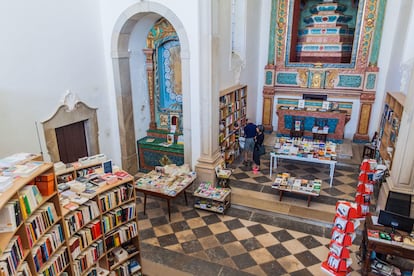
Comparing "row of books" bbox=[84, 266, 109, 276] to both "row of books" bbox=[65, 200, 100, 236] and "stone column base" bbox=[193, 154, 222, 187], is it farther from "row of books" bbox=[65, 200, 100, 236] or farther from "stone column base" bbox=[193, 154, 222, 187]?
"stone column base" bbox=[193, 154, 222, 187]

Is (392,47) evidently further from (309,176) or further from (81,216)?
(81,216)

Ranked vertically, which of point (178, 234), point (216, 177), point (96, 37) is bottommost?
point (178, 234)

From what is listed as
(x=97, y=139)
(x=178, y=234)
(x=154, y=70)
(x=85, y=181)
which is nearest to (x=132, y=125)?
(x=97, y=139)

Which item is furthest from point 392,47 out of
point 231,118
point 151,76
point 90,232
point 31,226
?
point 31,226

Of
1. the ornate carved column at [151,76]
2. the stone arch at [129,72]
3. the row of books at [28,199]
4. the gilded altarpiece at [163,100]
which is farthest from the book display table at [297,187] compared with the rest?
the row of books at [28,199]

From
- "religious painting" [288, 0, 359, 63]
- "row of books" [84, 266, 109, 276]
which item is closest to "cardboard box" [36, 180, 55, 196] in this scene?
"row of books" [84, 266, 109, 276]

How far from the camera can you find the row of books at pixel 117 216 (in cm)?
428

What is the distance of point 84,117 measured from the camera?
22.6 ft

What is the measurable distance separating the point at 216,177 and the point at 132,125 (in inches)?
105

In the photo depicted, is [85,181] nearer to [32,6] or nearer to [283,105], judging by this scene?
[32,6]

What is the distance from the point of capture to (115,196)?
14.2 ft

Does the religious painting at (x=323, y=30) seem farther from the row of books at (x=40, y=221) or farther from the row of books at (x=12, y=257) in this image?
the row of books at (x=12, y=257)

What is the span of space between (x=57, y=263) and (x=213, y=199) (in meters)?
3.49

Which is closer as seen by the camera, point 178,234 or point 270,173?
point 178,234
